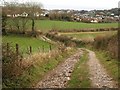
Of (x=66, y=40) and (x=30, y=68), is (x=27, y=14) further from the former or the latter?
(x=30, y=68)

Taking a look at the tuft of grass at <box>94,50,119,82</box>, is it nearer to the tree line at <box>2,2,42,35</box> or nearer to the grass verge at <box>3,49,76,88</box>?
the grass verge at <box>3,49,76,88</box>

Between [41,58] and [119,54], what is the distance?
258 inches

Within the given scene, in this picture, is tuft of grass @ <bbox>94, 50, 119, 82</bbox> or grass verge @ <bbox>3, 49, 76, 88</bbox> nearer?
grass verge @ <bbox>3, 49, 76, 88</bbox>

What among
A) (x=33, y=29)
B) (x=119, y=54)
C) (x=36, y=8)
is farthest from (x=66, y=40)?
(x=119, y=54)

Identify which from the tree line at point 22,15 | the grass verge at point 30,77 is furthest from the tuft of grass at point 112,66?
the tree line at point 22,15

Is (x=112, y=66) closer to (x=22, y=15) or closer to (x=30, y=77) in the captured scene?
(x=30, y=77)

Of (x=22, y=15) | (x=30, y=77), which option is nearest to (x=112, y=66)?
(x=30, y=77)

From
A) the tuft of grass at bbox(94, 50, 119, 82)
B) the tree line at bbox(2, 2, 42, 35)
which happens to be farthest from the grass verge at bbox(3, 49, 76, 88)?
the tree line at bbox(2, 2, 42, 35)

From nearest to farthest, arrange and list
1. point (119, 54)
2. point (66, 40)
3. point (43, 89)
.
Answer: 1. point (43, 89)
2. point (119, 54)
3. point (66, 40)

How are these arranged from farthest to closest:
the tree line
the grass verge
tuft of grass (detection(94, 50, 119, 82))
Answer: the tree line
tuft of grass (detection(94, 50, 119, 82))
the grass verge

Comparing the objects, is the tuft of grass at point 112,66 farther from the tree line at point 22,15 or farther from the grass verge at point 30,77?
the tree line at point 22,15

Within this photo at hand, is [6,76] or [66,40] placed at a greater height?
[6,76]

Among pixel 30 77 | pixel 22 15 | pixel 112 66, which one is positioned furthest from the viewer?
pixel 22 15

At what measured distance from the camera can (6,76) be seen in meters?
13.5
